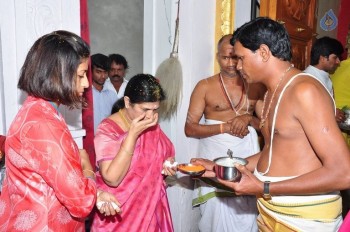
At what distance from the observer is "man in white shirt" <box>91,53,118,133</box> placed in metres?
4.44

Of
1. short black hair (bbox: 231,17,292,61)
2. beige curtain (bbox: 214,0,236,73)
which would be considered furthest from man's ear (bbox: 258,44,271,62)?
beige curtain (bbox: 214,0,236,73)

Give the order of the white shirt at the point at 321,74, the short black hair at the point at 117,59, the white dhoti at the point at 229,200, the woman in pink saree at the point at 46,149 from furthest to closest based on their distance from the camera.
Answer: the short black hair at the point at 117,59 → the white shirt at the point at 321,74 → the white dhoti at the point at 229,200 → the woman in pink saree at the point at 46,149

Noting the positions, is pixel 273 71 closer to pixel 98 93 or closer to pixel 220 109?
pixel 220 109

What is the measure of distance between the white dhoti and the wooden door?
4.21ft

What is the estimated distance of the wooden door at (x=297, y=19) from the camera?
355cm

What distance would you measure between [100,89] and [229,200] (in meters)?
2.36

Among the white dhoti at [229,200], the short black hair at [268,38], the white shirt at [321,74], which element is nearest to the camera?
the short black hair at [268,38]

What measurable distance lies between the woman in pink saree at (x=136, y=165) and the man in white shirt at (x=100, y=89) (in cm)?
210

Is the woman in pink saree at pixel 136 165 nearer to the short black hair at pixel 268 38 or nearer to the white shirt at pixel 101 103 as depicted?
the short black hair at pixel 268 38

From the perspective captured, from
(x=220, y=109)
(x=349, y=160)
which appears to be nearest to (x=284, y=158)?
(x=349, y=160)

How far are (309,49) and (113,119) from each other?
324 centimetres

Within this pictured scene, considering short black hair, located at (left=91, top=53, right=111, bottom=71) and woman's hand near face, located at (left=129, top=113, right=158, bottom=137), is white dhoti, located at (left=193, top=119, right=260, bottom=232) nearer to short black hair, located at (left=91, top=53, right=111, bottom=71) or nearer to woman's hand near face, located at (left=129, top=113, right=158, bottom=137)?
woman's hand near face, located at (left=129, top=113, right=158, bottom=137)

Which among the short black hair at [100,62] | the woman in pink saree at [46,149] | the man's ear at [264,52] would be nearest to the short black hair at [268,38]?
the man's ear at [264,52]

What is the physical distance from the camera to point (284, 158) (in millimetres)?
1855
